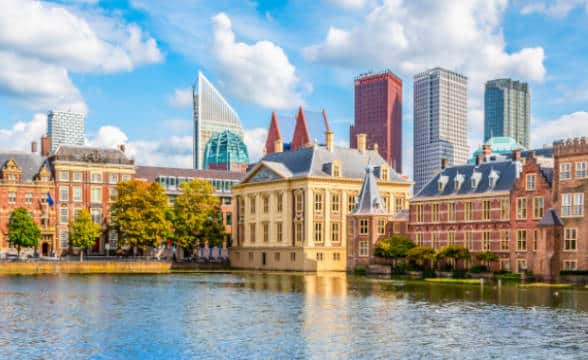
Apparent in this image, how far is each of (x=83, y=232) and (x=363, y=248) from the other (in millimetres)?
44053

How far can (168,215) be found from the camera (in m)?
131

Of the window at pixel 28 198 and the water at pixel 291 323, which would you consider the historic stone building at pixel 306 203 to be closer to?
the window at pixel 28 198

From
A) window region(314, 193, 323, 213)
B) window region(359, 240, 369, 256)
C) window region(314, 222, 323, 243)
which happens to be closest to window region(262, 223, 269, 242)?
window region(314, 222, 323, 243)

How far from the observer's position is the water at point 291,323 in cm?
3781

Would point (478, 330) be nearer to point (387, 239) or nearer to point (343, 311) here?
point (343, 311)

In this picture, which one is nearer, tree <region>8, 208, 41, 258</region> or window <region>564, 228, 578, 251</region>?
window <region>564, 228, 578, 251</region>

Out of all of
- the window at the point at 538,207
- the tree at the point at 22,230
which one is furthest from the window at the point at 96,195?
the window at the point at 538,207

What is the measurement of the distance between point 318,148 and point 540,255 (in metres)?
46.1

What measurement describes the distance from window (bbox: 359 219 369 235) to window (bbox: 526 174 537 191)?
25329 mm

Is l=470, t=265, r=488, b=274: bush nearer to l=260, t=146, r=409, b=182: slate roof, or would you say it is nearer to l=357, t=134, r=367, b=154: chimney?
l=260, t=146, r=409, b=182: slate roof

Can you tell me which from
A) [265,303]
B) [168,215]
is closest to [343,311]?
[265,303]

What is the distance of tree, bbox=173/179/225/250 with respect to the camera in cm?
12950

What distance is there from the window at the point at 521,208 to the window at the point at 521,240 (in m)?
1.57

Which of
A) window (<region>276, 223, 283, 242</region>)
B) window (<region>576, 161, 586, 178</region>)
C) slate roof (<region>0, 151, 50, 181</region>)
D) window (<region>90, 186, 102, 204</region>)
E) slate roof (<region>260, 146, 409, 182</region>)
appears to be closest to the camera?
window (<region>576, 161, 586, 178</region>)
